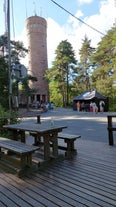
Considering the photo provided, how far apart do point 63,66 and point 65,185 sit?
41035mm

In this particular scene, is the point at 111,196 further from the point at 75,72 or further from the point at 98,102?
the point at 75,72

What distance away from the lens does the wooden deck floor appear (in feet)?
9.41

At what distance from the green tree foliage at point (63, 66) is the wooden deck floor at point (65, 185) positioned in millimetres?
39143

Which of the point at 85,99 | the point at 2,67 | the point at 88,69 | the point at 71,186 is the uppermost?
the point at 88,69

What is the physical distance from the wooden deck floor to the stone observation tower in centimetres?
4269

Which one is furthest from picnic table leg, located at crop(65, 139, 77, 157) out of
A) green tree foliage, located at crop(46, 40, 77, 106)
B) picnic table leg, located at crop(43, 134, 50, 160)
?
green tree foliage, located at crop(46, 40, 77, 106)

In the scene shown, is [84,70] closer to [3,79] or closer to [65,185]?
[3,79]

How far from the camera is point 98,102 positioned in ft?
92.7

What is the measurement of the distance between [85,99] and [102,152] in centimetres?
2368

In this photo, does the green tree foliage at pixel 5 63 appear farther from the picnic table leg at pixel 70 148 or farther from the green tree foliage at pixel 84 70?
the green tree foliage at pixel 84 70

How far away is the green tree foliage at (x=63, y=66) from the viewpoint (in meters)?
43.2

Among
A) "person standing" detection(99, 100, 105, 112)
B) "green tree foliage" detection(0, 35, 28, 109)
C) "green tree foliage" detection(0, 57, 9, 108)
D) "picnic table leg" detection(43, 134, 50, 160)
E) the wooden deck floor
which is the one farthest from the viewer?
"person standing" detection(99, 100, 105, 112)

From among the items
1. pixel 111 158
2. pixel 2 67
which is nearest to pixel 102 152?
pixel 111 158

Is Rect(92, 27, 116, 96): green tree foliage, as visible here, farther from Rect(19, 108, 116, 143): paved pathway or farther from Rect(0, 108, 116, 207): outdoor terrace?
Rect(0, 108, 116, 207): outdoor terrace
